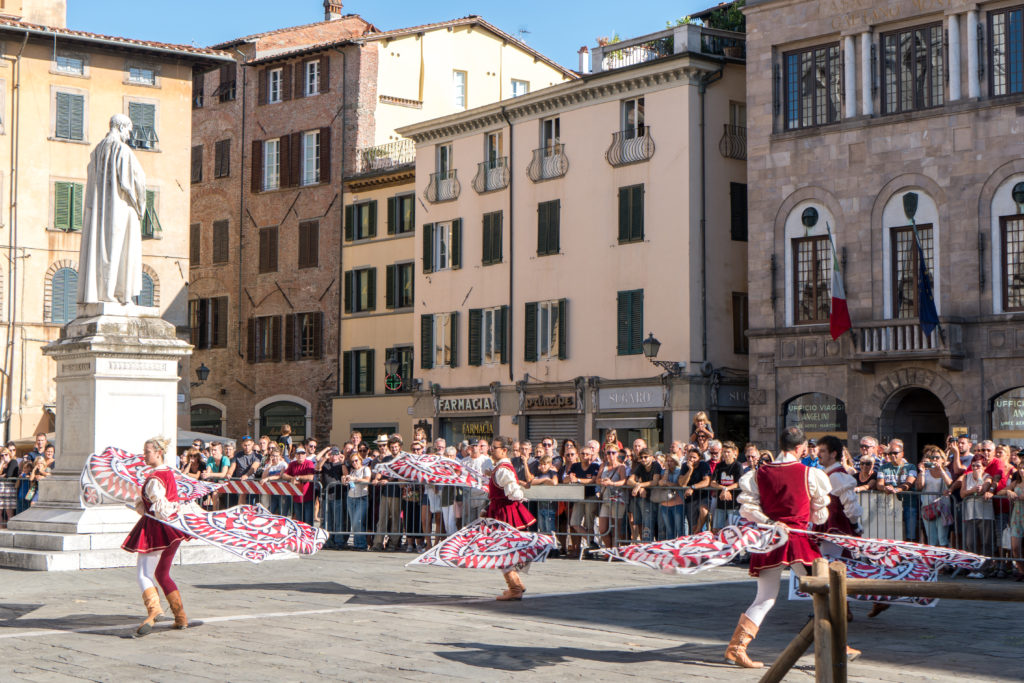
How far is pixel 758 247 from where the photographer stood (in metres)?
38.3

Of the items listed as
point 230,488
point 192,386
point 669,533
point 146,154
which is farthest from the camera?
point 192,386

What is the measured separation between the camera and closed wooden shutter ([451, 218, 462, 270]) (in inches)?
1903

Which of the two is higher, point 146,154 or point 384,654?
point 146,154

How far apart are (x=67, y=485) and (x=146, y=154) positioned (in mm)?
30456

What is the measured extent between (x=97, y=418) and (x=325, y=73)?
1433 inches

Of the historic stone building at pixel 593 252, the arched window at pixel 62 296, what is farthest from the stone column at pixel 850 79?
the arched window at pixel 62 296

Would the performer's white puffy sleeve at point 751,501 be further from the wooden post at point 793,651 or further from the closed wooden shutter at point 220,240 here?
the closed wooden shutter at point 220,240

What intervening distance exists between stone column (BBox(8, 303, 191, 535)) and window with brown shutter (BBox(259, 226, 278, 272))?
116ft

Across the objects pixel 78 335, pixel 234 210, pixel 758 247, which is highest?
pixel 234 210

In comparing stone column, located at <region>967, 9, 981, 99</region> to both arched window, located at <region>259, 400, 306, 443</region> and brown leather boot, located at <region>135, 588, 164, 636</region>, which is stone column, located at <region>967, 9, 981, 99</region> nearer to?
brown leather boot, located at <region>135, 588, 164, 636</region>

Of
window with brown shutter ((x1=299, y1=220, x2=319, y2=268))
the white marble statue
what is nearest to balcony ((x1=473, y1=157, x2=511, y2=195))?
window with brown shutter ((x1=299, y1=220, x2=319, y2=268))

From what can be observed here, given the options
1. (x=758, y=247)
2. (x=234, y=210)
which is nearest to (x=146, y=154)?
(x=234, y=210)

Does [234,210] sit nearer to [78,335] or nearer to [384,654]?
[78,335]

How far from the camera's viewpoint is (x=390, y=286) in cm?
5181
